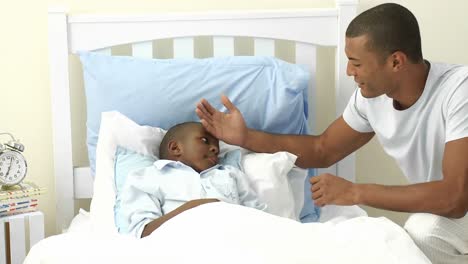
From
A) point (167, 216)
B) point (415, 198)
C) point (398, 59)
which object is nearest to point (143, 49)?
point (167, 216)

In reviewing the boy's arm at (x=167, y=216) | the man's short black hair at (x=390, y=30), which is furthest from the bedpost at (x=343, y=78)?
the boy's arm at (x=167, y=216)

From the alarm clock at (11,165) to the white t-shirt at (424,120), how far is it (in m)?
0.99

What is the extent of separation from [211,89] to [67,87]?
0.46 meters

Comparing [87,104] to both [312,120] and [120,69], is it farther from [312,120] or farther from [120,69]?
[312,120]

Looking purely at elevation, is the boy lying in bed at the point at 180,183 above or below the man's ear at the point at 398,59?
below

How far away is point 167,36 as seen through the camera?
8.33ft

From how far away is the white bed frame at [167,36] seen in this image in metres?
2.51

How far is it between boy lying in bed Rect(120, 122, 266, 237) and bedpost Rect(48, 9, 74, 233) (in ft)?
1.35

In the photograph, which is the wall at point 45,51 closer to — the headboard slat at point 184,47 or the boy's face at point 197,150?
the headboard slat at point 184,47

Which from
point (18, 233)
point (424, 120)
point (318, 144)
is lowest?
point (18, 233)

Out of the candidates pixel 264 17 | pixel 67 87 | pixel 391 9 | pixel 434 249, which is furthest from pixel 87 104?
pixel 434 249

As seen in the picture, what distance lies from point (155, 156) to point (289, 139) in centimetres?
40

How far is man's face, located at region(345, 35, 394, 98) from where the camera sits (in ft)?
7.11

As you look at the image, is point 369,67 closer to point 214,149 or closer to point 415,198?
point 415,198
